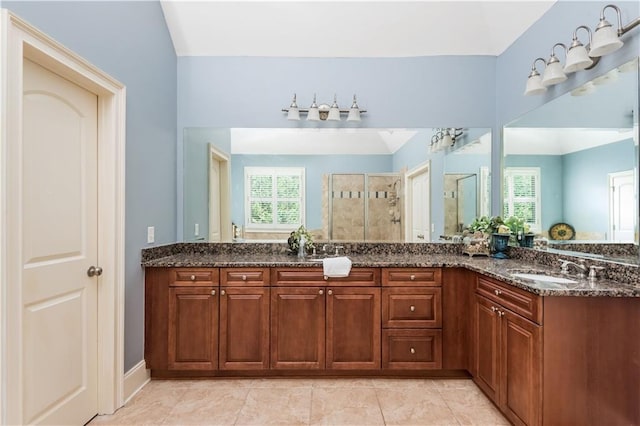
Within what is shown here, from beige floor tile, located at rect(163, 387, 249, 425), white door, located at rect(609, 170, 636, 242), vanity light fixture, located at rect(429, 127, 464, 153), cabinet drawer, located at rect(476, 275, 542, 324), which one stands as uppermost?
vanity light fixture, located at rect(429, 127, 464, 153)

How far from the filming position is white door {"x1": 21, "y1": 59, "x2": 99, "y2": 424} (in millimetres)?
1770

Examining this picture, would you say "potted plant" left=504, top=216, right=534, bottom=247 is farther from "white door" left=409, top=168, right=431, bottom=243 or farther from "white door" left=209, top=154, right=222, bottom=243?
"white door" left=209, top=154, right=222, bottom=243

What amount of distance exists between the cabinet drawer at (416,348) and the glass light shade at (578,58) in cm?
197

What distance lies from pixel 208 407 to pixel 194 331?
55 centimetres

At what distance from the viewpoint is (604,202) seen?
6.99 feet

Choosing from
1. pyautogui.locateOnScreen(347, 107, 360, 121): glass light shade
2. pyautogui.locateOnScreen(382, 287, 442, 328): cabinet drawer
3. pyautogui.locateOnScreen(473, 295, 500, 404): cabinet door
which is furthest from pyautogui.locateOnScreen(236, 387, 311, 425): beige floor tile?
pyautogui.locateOnScreen(347, 107, 360, 121): glass light shade

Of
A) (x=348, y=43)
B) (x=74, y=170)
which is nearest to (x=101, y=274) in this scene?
(x=74, y=170)

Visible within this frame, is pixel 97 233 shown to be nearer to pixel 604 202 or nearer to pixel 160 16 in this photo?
pixel 160 16

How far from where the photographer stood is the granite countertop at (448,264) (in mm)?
1786

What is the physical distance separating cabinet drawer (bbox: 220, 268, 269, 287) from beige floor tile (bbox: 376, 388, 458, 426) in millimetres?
1168

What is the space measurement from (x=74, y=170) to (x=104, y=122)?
→ 0.39m

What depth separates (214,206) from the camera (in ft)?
10.8

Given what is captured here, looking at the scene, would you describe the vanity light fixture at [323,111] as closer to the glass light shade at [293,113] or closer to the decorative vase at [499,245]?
the glass light shade at [293,113]

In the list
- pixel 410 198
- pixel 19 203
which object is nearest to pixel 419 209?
pixel 410 198
